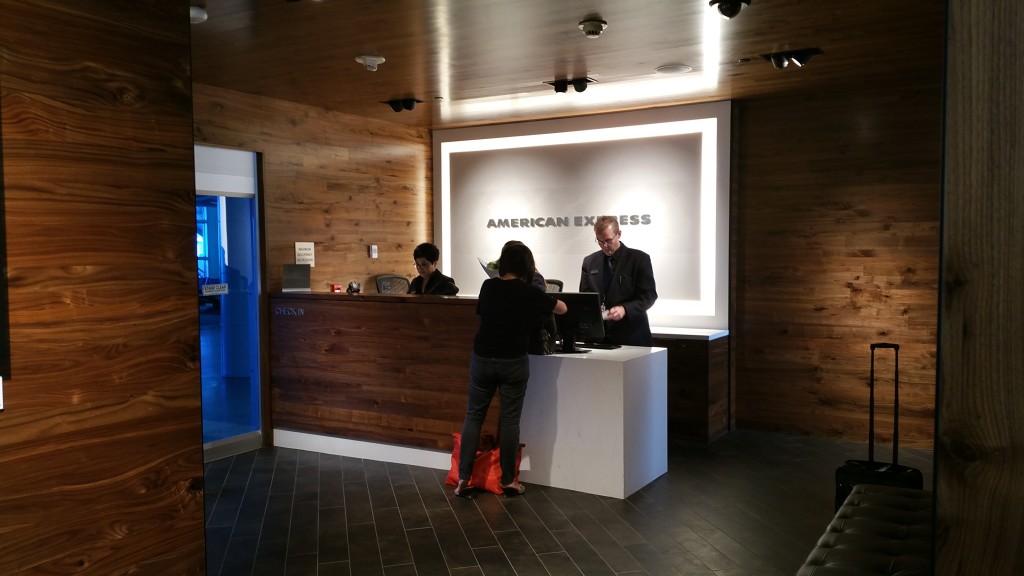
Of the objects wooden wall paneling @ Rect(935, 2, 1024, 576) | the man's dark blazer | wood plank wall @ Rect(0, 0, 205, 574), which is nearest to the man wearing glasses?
the man's dark blazer

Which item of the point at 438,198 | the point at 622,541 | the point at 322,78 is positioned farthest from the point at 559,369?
the point at 438,198

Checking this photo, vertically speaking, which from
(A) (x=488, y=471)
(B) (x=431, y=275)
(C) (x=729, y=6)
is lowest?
(A) (x=488, y=471)

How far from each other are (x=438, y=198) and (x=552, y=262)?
1530mm

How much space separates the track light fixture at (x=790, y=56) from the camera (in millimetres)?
5203

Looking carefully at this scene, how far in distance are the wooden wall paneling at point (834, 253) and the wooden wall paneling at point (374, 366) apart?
111 inches

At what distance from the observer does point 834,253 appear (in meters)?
6.58

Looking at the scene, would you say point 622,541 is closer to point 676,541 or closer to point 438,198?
point 676,541

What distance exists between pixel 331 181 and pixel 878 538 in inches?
222

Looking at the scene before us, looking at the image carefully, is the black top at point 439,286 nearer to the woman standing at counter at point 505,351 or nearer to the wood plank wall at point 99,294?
the woman standing at counter at point 505,351

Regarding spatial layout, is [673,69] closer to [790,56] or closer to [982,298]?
[790,56]

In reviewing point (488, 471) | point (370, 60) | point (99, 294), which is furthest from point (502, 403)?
point (99, 294)

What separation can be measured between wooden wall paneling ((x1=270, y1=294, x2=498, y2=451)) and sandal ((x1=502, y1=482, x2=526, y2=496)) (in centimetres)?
46

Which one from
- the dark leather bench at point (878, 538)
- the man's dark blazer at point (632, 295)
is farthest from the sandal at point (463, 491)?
the dark leather bench at point (878, 538)

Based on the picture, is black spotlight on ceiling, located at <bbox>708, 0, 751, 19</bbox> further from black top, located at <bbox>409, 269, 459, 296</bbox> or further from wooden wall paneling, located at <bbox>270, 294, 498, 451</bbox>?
black top, located at <bbox>409, 269, 459, 296</bbox>
